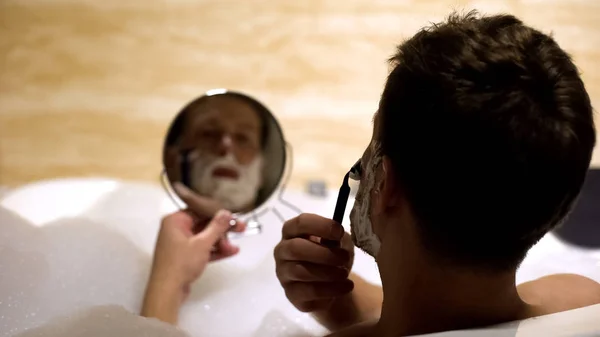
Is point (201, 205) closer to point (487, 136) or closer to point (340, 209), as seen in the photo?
point (340, 209)

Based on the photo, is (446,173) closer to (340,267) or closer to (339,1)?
(340,267)

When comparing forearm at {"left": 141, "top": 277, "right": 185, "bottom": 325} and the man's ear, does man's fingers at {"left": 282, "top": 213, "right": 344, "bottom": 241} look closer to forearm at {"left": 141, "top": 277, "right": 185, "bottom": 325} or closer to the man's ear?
the man's ear

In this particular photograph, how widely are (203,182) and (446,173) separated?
532mm

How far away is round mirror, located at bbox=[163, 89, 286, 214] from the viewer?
3.19 feet

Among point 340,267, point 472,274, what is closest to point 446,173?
point 472,274

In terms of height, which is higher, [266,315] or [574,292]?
[574,292]

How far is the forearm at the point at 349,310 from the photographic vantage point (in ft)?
2.61

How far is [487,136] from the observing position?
493 mm

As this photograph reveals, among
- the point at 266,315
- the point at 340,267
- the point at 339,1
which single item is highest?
the point at 339,1

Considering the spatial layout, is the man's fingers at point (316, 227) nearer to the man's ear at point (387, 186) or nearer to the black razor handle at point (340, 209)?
the black razor handle at point (340, 209)

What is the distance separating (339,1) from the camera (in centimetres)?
149

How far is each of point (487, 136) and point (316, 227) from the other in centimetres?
26

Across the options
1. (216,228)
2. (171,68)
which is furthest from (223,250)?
(171,68)

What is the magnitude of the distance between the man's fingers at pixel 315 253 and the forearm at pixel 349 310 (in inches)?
4.0
